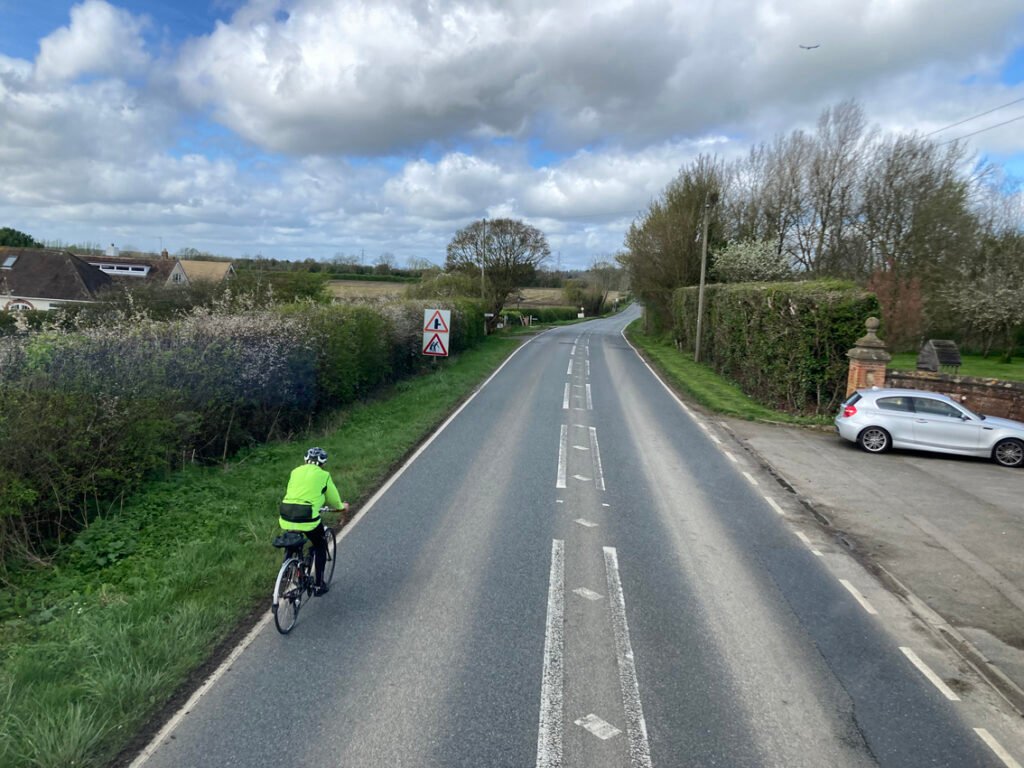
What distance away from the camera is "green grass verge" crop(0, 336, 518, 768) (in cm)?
439

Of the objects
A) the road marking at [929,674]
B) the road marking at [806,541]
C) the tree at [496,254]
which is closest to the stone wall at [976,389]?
the road marking at [806,541]

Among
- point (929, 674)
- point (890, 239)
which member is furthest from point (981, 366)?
point (929, 674)

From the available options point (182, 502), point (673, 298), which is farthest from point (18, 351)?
point (673, 298)

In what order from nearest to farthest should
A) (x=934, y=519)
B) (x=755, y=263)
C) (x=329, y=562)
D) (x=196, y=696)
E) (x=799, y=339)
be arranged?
(x=196, y=696)
(x=329, y=562)
(x=934, y=519)
(x=799, y=339)
(x=755, y=263)

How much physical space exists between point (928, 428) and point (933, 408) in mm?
459

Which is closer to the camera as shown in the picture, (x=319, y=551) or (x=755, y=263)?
(x=319, y=551)

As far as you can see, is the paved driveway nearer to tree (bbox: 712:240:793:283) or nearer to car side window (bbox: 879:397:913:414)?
car side window (bbox: 879:397:913:414)

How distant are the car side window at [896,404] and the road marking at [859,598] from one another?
27.8 feet

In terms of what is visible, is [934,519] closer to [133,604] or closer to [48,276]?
[133,604]

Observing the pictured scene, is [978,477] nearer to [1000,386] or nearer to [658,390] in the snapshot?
[1000,386]

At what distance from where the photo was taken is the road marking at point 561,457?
1123 centimetres

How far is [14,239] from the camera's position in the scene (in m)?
75.7

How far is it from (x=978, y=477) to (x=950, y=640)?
8.21 m

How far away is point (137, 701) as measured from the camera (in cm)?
469
